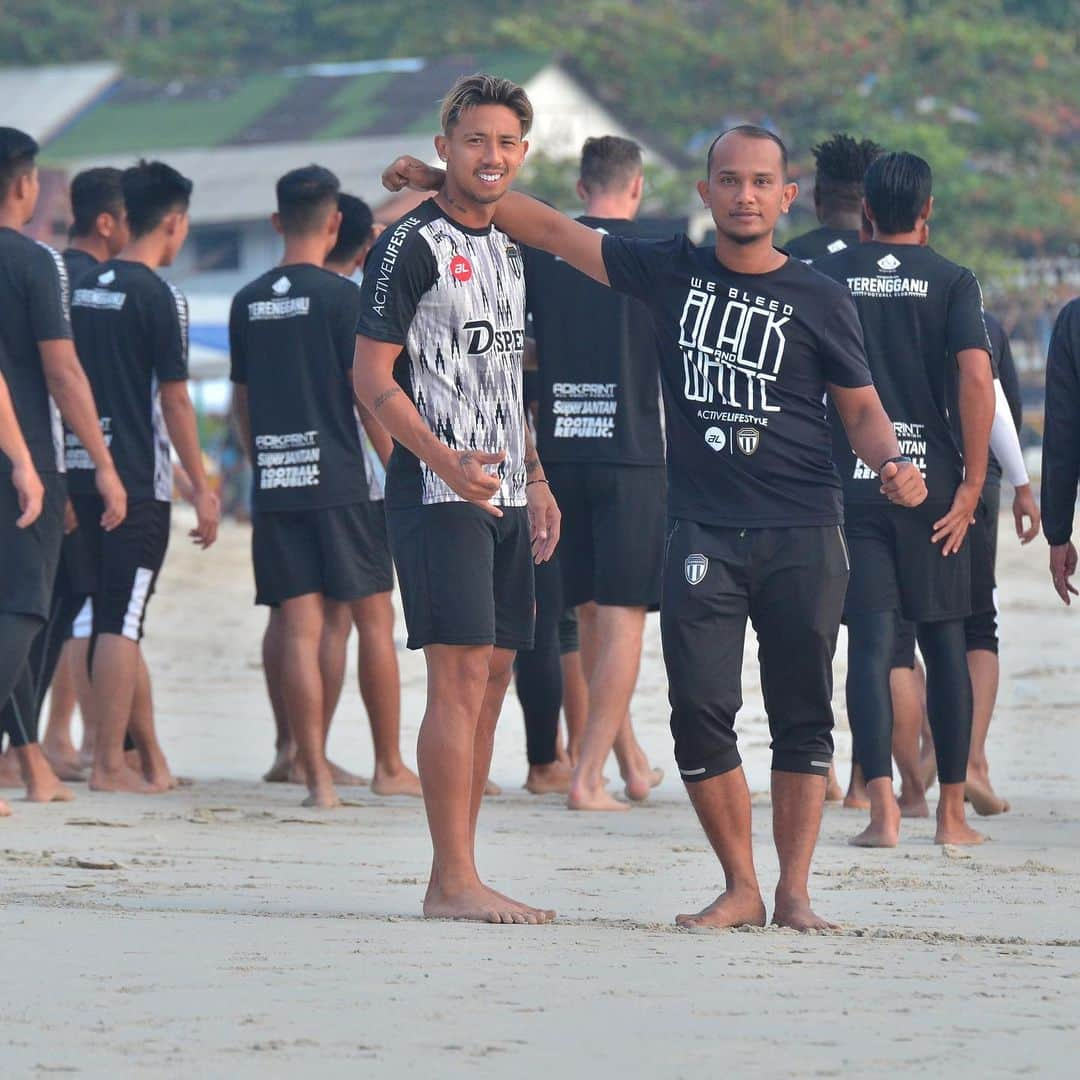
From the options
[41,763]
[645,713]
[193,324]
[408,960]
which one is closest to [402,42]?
[193,324]

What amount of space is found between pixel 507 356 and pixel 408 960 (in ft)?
5.25

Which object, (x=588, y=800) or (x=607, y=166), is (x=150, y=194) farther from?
(x=588, y=800)

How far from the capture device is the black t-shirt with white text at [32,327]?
23.1 ft

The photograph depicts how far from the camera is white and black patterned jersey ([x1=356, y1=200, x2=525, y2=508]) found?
4.93m

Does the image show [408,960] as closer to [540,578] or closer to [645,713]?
[540,578]

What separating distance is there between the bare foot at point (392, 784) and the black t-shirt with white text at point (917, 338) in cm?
217

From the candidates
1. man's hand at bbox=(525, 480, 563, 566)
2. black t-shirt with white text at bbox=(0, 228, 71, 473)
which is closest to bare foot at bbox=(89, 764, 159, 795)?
black t-shirt with white text at bbox=(0, 228, 71, 473)

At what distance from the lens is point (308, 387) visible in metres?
7.70

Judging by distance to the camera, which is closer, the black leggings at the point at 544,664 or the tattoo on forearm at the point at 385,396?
the tattoo on forearm at the point at 385,396

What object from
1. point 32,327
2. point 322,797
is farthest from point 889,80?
point 32,327

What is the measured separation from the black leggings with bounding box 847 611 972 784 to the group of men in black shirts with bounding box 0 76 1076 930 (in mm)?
10

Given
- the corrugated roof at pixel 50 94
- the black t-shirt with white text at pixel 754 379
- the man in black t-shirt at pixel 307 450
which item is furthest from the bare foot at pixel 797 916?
the corrugated roof at pixel 50 94

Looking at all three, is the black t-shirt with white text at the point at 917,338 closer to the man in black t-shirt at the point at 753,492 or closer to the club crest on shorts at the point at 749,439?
the man in black t-shirt at the point at 753,492

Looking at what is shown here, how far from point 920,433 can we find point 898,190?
73cm
